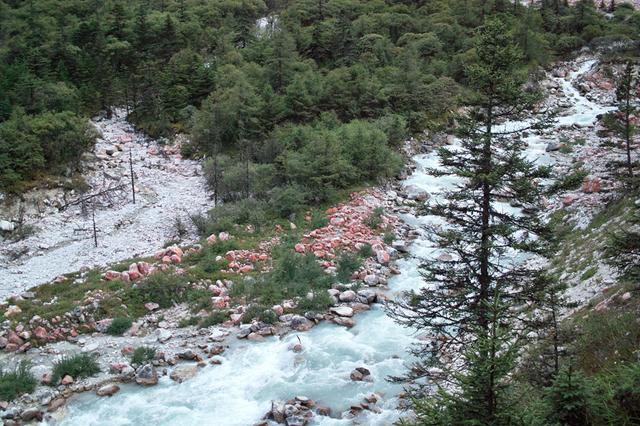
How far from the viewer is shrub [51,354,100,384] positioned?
14133mm

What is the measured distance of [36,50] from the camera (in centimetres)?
3641

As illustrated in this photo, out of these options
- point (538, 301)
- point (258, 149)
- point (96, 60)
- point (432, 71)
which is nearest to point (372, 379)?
point (538, 301)

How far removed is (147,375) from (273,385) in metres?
3.35

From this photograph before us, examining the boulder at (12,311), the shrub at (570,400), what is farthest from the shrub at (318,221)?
the shrub at (570,400)

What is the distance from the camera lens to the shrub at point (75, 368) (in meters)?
14.1

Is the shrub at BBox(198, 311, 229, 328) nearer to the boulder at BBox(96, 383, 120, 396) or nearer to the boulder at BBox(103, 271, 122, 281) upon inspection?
the boulder at BBox(96, 383, 120, 396)

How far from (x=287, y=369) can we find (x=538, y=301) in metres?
7.46

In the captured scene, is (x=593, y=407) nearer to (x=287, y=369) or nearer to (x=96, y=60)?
(x=287, y=369)

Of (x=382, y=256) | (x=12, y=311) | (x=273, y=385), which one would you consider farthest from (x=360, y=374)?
(x=12, y=311)

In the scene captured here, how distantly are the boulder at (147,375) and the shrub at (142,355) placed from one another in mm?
328

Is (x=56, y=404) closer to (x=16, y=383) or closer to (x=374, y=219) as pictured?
(x=16, y=383)

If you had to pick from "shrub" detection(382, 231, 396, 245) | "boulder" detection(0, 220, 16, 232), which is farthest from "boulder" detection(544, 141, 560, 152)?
"boulder" detection(0, 220, 16, 232)

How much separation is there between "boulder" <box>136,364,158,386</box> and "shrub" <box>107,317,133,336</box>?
7.38 feet

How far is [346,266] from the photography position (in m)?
19.7
